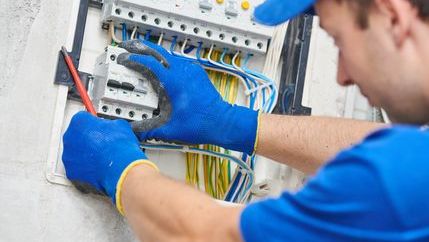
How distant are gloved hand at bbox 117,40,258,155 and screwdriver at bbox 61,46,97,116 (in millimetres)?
118

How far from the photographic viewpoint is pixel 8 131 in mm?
1778

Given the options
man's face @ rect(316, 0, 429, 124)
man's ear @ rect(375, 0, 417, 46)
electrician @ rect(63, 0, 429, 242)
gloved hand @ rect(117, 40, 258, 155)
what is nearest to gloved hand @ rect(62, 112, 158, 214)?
electrician @ rect(63, 0, 429, 242)

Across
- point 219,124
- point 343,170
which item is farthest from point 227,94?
point 343,170

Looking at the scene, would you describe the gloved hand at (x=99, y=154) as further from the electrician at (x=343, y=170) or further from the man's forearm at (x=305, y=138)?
the man's forearm at (x=305, y=138)

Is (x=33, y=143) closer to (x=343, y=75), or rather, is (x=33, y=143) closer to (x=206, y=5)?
(x=206, y=5)

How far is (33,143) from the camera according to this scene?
70.7 inches

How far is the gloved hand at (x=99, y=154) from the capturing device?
1.56m

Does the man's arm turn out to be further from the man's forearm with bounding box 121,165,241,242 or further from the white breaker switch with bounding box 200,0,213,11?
the man's forearm with bounding box 121,165,241,242

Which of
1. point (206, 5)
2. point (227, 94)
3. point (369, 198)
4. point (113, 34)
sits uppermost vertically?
point (206, 5)

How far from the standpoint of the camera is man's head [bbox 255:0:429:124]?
1.10m

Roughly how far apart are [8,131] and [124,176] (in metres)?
0.43

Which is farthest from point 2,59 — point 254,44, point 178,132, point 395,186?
point 395,186

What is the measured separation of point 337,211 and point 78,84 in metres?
1.01

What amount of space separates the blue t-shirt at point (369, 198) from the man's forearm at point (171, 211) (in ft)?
0.40
